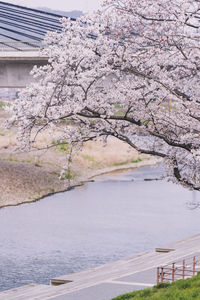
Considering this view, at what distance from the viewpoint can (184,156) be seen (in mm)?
18203

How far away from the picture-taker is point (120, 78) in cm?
1739

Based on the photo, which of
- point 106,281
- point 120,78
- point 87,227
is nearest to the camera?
point 120,78

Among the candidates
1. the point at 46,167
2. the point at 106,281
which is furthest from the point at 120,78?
the point at 46,167

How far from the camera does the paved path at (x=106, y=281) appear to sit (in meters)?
20.0

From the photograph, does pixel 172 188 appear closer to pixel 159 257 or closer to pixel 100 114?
pixel 159 257

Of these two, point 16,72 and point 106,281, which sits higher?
point 16,72

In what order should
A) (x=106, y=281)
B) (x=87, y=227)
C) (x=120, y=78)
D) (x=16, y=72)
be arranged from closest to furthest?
(x=120, y=78) < (x=106, y=281) < (x=87, y=227) < (x=16, y=72)

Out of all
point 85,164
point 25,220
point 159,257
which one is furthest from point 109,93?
point 85,164

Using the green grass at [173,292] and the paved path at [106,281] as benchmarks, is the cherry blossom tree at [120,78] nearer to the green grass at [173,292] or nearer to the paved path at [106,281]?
the green grass at [173,292]

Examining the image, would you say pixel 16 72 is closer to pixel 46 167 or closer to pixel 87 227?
pixel 87 227

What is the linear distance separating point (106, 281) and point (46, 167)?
1490 inches

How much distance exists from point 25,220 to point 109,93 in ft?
75.2

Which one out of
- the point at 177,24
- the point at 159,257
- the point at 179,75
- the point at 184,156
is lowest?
the point at 159,257

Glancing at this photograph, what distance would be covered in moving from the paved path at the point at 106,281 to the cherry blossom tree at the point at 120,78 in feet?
18.8
